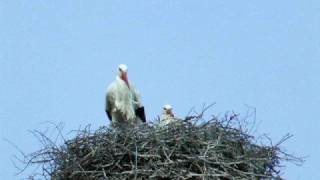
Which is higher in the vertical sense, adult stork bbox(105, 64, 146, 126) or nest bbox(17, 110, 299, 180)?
adult stork bbox(105, 64, 146, 126)

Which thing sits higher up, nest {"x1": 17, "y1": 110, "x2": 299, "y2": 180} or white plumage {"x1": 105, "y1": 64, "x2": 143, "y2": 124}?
white plumage {"x1": 105, "y1": 64, "x2": 143, "y2": 124}

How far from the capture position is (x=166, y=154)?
25.9ft

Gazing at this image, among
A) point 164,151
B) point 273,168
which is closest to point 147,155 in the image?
point 164,151

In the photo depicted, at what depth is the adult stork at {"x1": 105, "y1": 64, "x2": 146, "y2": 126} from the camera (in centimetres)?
887

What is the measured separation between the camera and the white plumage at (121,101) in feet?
29.1

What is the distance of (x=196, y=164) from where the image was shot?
25.8ft

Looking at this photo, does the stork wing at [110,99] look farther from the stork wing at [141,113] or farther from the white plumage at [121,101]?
the stork wing at [141,113]

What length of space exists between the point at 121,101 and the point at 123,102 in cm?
2

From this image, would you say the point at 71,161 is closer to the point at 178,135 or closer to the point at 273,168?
the point at 178,135

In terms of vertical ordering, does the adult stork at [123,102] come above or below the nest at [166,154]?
above

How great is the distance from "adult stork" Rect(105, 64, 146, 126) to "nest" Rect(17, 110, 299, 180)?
2.18ft

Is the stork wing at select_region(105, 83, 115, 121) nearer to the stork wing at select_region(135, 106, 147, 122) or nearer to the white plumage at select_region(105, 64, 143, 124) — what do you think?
the white plumage at select_region(105, 64, 143, 124)

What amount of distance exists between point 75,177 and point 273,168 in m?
1.22

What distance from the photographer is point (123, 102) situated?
8.88 meters
